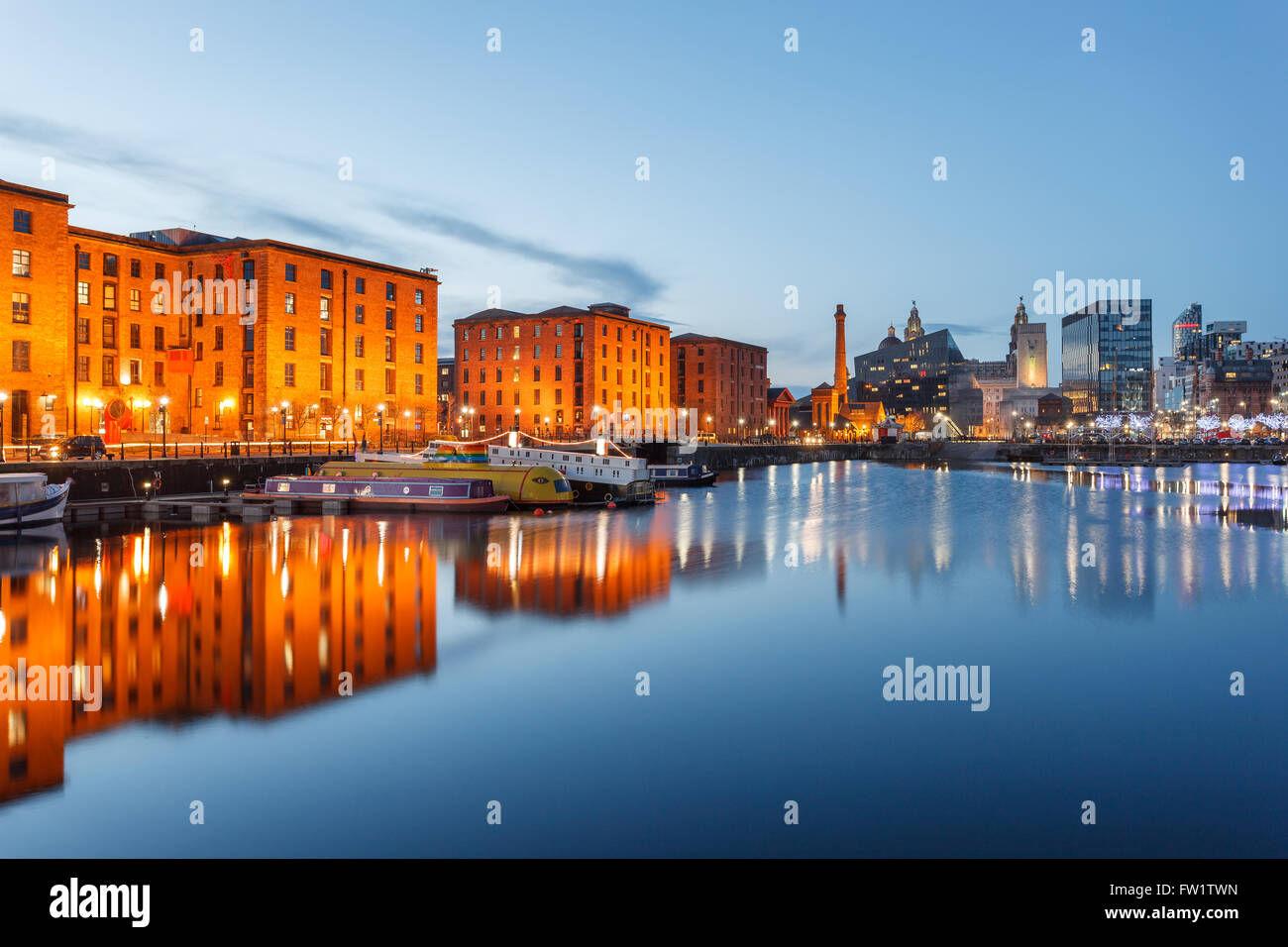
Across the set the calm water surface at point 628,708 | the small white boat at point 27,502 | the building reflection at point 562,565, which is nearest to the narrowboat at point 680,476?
the building reflection at point 562,565

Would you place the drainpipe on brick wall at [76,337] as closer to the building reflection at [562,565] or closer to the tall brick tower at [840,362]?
the building reflection at [562,565]

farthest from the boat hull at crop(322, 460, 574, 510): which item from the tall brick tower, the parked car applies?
the tall brick tower

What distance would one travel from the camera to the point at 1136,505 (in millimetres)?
54875

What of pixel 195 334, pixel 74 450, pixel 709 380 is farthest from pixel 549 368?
pixel 74 450

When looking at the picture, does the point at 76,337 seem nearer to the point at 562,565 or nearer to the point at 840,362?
the point at 562,565

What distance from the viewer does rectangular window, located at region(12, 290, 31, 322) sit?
50188 mm

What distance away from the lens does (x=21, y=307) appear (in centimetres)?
5053

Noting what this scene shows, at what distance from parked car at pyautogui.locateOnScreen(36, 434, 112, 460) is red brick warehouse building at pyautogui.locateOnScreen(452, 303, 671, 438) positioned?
5820cm

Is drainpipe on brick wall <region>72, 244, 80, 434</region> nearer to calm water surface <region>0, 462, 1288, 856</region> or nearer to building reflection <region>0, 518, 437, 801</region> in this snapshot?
building reflection <region>0, 518, 437, 801</region>

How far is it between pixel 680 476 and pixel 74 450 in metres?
43.7

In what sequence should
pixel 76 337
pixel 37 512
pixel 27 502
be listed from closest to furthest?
pixel 27 502, pixel 37 512, pixel 76 337
